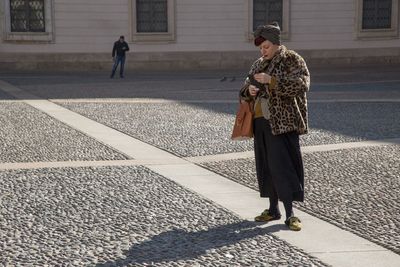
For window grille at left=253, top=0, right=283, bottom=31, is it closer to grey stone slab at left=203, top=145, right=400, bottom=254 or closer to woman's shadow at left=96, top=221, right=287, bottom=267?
grey stone slab at left=203, top=145, right=400, bottom=254

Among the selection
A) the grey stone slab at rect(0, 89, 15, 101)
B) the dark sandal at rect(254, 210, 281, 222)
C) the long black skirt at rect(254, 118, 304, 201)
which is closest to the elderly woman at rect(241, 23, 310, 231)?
the long black skirt at rect(254, 118, 304, 201)

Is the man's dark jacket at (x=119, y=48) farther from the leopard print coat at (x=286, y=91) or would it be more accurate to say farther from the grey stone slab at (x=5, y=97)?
the leopard print coat at (x=286, y=91)

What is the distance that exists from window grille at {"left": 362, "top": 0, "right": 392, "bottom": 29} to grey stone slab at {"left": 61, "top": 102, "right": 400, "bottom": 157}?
14.9 meters

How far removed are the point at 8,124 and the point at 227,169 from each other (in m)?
6.02

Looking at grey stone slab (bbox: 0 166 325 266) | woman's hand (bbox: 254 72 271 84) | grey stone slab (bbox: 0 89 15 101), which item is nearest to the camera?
grey stone slab (bbox: 0 166 325 266)

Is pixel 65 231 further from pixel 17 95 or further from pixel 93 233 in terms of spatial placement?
pixel 17 95

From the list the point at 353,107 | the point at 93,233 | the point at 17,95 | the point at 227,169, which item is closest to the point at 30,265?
the point at 93,233

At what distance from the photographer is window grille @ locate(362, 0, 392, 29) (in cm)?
3116

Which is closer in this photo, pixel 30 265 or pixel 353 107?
pixel 30 265

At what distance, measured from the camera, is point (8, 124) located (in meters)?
13.6

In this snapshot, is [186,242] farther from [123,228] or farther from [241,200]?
[241,200]

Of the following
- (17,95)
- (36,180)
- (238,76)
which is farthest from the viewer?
(238,76)

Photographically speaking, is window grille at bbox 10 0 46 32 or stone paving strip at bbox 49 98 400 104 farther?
window grille at bbox 10 0 46 32

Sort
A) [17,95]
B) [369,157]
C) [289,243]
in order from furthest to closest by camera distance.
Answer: [17,95]
[369,157]
[289,243]
